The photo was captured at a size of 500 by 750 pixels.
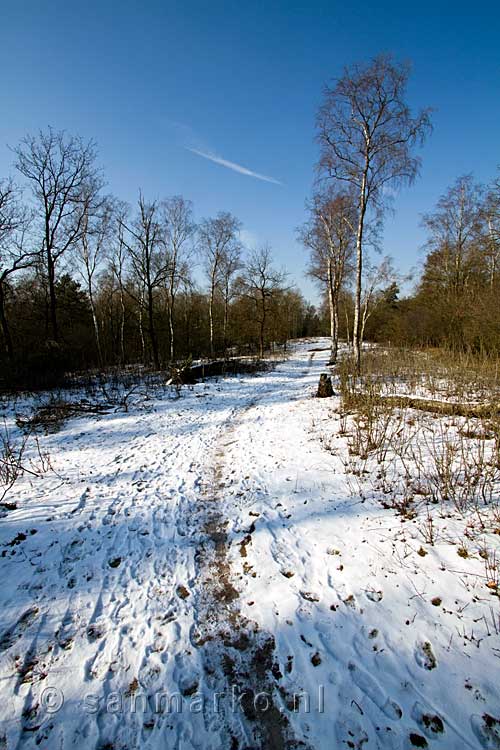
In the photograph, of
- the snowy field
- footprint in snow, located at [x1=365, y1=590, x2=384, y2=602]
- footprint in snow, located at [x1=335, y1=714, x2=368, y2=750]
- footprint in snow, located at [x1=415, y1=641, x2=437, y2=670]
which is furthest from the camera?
footprint in snow, located at [x1=365, y1=590, x2=384, y2=602]

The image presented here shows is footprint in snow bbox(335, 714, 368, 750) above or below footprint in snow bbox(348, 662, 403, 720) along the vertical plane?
below

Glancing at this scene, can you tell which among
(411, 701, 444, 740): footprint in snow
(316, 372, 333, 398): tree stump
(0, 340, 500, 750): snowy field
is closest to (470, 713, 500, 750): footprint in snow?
(0, 340, 500, 750): snowy field

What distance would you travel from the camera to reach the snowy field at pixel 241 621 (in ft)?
6.73

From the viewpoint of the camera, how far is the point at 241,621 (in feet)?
9.51

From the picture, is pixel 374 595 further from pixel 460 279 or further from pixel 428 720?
pixel 460 279

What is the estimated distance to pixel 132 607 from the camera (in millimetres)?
3035

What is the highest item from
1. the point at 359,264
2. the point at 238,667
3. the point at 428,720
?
the point at 359,264

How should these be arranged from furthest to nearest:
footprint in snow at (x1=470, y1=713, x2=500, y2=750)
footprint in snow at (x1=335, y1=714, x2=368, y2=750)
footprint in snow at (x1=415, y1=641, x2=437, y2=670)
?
footprint in snow at (x1=415, y1=641, x2=437, y2=670), footprint in snow at (x1=335, y1=714, x2=368, y2=750), footprint in snow at (x1=470, y1=713, x2=500, y2=750)

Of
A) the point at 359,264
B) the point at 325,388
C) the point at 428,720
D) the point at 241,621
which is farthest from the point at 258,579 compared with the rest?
the point at 359,264

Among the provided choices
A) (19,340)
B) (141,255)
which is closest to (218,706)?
(141,255)

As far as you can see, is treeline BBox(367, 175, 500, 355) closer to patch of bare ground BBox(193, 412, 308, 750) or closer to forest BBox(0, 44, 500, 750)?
forest BBox(0, 44, 500, 750)

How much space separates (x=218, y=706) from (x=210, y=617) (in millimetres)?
743

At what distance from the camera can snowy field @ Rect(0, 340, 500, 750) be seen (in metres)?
2.05

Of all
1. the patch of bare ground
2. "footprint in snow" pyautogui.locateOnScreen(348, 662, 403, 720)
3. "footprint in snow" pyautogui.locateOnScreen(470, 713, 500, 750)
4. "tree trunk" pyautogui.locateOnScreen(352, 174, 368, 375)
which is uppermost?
"tree trunk" pyautogui.locateOnScreen(352, 174, 368, 375)
